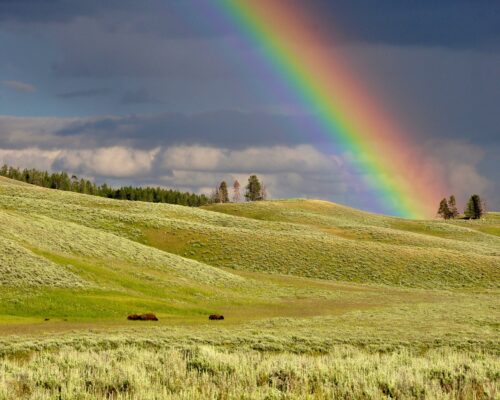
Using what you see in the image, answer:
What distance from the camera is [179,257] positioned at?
77188 mm

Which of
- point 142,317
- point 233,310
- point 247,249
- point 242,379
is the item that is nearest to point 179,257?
point 247,249

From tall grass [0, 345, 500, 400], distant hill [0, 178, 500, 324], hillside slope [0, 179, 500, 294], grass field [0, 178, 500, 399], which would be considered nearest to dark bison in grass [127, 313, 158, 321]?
grass field [0, 178, 500, 399]

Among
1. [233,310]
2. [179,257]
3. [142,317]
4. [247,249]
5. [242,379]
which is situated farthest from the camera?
[247,249]

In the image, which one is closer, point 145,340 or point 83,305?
point 145,340

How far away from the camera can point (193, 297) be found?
5809 centimetres

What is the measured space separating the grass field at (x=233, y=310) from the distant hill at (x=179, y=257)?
28cm

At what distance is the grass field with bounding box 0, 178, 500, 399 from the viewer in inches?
661

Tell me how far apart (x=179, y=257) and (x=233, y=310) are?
24670 millimetres

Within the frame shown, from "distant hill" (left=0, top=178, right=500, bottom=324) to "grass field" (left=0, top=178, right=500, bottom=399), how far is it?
10.9 inches

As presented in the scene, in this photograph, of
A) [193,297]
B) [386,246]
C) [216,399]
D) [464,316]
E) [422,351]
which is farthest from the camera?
[386,246]

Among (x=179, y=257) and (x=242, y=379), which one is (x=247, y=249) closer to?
(x=179, y=257)

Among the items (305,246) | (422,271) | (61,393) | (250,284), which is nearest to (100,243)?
(250,284)

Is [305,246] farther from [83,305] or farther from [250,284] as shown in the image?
[83,305]

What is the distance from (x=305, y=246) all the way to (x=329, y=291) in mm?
29077
